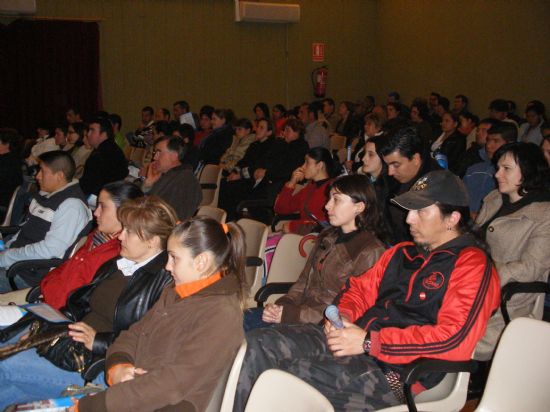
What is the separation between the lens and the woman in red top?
2865 millimetres

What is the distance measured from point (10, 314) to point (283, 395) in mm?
1463

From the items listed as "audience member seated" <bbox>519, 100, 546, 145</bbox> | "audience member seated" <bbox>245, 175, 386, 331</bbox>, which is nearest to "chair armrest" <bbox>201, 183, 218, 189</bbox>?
"audience member seated" <bbox>245, 175, 386, 331</bbox>

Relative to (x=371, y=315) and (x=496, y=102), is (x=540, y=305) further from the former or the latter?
(x=496, y=102)

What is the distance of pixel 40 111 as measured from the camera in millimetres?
9984

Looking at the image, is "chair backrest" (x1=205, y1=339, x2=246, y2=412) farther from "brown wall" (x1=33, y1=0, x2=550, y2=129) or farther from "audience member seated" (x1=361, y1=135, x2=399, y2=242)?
"brown wall" (x1=33, y1=0, x2=550, y2=129)

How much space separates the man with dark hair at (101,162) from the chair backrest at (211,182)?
871 millimetres

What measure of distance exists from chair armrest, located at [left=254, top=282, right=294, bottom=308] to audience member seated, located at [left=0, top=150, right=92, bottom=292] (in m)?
1.19

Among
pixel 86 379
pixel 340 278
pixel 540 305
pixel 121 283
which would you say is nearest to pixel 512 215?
pixel 540 305

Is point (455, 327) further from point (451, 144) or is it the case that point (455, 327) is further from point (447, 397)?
point (451, 144)

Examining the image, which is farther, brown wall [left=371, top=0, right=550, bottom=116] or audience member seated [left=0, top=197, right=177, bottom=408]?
brown wall [left=371, top=0, right=550, bottom=116]

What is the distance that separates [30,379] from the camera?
231cm

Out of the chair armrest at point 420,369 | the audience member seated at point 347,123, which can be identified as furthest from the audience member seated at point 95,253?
the audience member seated at point 347,123

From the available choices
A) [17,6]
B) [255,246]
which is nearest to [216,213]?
[255,246]

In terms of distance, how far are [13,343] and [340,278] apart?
133 cm
